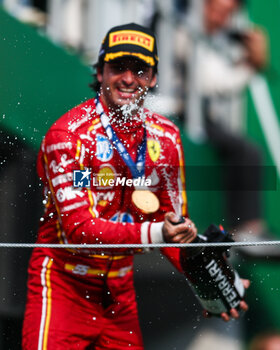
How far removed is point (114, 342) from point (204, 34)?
2.79 m

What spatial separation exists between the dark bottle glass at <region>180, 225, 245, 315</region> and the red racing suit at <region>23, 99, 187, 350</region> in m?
0.08

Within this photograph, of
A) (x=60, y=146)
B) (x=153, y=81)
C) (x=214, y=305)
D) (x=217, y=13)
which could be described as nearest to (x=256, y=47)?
(x=217, y=13)

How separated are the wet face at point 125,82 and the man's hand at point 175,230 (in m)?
0.34

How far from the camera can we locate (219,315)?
224cm

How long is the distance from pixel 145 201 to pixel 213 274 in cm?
28

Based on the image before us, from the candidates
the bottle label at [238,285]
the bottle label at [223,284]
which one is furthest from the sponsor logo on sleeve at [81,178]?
the bottle label at [238,285]

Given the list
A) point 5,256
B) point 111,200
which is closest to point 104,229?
point 111,200

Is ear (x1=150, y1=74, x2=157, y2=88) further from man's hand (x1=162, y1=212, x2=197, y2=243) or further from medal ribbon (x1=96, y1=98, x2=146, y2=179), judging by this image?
man's hand (x1=162, y1=212, x2=197, y2=243)

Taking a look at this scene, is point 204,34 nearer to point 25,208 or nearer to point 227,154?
point 227,154

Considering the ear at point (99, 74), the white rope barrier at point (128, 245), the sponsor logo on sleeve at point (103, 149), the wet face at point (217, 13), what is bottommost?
the white rope barrier at point (128, 245)

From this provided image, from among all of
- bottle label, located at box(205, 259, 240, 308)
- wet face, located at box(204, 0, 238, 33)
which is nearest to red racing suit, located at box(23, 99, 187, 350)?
bottle label, located at box(205, 259, 240, 308)

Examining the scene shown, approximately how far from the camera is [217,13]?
14.9 feet

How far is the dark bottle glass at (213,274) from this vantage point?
7.04 ft

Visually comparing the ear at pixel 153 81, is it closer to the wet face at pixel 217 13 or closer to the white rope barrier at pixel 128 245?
the white rope barrier at pixel 128 245
